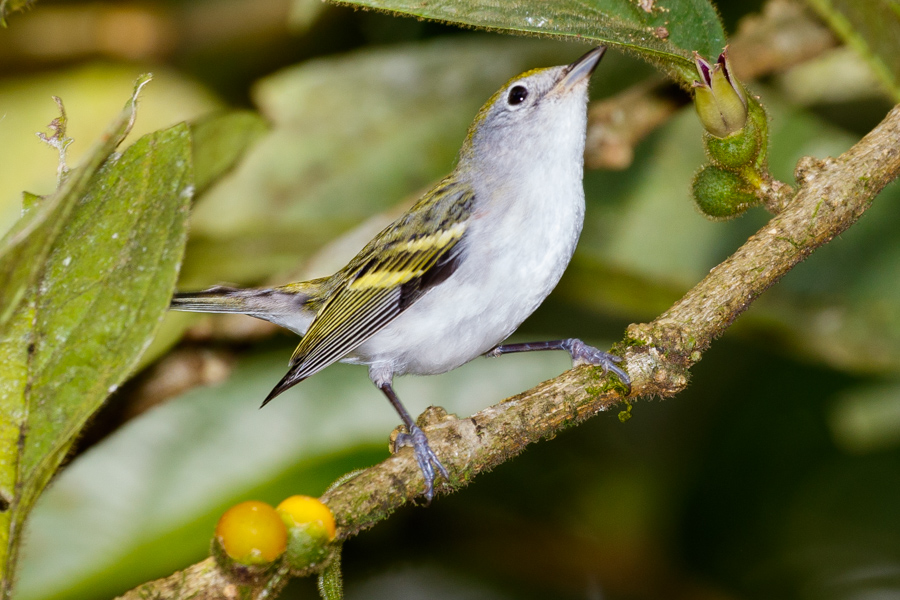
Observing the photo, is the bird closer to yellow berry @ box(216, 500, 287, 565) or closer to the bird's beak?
the bird's beak

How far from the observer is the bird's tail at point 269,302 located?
9.43 feet

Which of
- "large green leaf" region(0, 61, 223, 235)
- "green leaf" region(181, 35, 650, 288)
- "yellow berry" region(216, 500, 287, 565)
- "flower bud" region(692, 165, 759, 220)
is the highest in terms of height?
"large green leaf" region(0, 61, 223, 235)

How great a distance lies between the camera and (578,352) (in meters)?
2.49

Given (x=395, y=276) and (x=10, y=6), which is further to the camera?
(x=395, y=276)

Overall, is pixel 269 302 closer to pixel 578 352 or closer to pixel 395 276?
pixel 395 276

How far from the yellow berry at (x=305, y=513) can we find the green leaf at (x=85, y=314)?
322 millimetres

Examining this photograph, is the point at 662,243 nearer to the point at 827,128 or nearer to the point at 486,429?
the point at 827,128

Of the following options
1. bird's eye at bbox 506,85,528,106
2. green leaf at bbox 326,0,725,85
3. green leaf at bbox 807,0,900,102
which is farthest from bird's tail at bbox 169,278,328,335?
green leaf at bbox 807,0,900,102

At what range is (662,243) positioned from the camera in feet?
10.4

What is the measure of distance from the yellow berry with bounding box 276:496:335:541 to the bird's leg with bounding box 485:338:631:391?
0.64 metres

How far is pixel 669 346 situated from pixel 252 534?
2.95ft

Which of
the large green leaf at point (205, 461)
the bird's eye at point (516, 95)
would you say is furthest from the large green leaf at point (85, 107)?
the bird's eye at point (516, 95)

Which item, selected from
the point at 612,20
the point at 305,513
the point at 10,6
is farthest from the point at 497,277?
the point at 10,6

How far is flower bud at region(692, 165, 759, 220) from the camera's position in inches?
74.0
